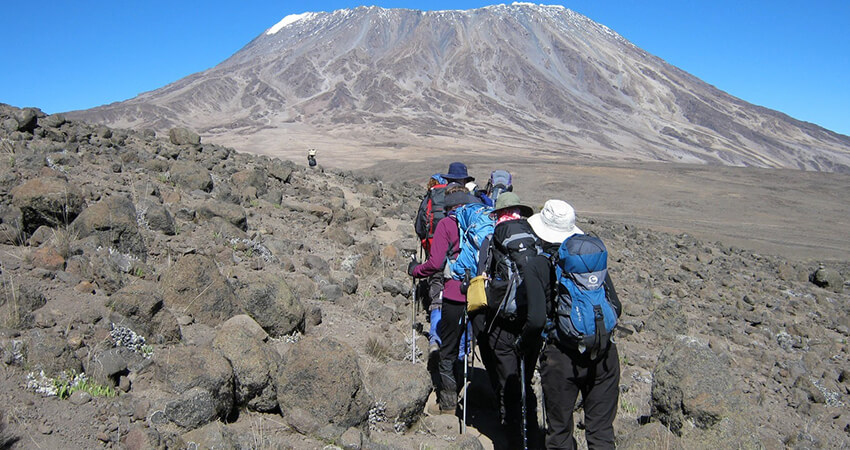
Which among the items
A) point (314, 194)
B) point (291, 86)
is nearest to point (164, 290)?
point (314, 194)

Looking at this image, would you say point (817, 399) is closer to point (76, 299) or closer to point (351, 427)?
point (351, 427)

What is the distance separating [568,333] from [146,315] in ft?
8.28

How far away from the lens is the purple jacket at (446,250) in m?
3.79

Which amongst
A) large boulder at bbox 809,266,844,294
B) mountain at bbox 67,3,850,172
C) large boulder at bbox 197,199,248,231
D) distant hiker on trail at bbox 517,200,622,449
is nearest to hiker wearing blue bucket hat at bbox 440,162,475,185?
distant hiker on trail at bbox 517,200,622,449

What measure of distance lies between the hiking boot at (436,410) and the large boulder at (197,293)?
1.56 metres

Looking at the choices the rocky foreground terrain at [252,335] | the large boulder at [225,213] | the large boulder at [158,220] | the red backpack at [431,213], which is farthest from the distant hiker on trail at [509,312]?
the large boulder at [225,213]

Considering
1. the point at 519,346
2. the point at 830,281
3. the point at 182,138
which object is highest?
the point at 182,138

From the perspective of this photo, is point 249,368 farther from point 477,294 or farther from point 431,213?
point 431,213

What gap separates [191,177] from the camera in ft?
27.3

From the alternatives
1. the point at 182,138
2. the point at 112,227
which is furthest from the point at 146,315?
the point at 182,138

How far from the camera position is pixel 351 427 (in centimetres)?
331

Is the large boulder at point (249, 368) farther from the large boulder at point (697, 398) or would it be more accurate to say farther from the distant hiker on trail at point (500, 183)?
the distant hiker on trail at point (500, 183)

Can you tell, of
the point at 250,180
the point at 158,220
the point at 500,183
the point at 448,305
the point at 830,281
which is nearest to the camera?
the point at 448,305

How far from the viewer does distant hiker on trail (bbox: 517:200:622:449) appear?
284 centimetres
